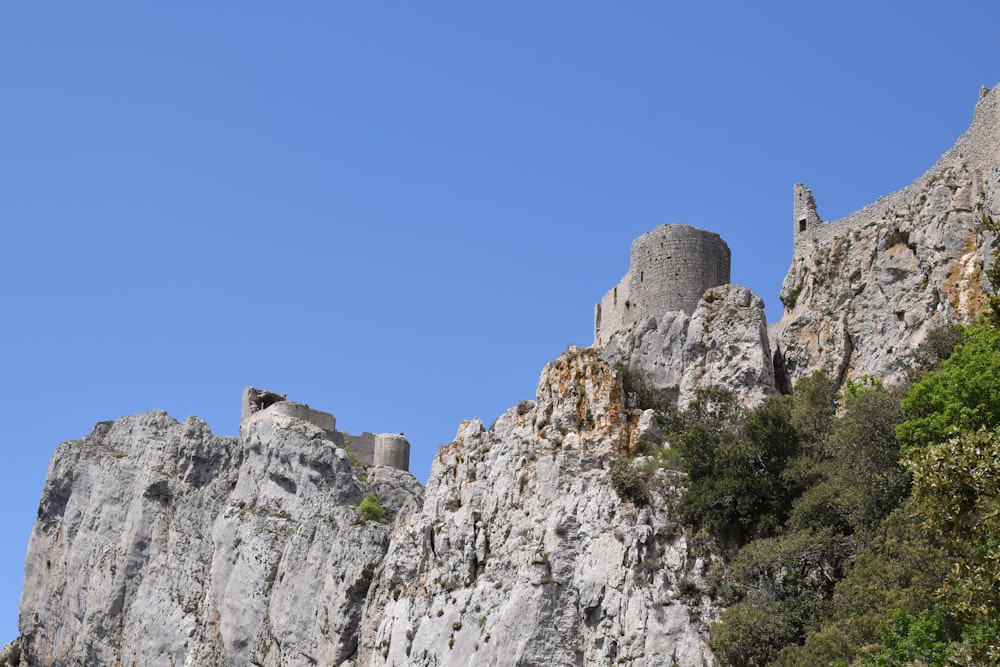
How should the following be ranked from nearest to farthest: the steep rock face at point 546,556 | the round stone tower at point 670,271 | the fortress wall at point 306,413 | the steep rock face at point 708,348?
the steep rock face at point 546,556
the steep rock face at point 708,348
the round stone tower at point 670,271
the fortress wall at point 306,413

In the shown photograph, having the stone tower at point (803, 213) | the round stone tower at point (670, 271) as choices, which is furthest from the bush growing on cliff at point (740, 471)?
the round stone tower at point (670, 271)

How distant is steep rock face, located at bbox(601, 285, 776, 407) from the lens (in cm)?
4631

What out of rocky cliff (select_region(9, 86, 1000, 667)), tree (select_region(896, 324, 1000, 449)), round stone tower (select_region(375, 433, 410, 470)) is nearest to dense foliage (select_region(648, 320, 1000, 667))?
tree (select_region(896, 324, 1000, 449))

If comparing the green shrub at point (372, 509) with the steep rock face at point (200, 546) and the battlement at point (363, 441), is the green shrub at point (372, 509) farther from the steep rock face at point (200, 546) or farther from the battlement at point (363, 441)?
the battlement at point (363, 441)

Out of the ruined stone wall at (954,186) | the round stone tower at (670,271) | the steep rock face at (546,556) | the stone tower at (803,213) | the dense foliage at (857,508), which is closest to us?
the dense foliage at (857,508)

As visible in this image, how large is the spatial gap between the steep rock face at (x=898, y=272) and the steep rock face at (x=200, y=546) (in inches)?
691

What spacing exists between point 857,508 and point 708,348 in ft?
41.1

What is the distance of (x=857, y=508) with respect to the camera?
3631 cm

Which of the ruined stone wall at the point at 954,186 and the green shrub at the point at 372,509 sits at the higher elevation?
the ruined stone wall at the point at 954,186

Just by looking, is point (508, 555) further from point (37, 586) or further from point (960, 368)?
point (37, 586)

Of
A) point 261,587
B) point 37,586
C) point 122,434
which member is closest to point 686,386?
point 261,587

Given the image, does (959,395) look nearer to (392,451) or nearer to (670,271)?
(670,271)

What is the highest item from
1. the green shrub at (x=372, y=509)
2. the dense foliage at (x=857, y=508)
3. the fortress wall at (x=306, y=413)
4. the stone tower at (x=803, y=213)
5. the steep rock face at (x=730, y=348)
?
the stone tower at (x=803, y=213)

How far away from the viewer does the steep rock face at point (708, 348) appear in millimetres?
46312
